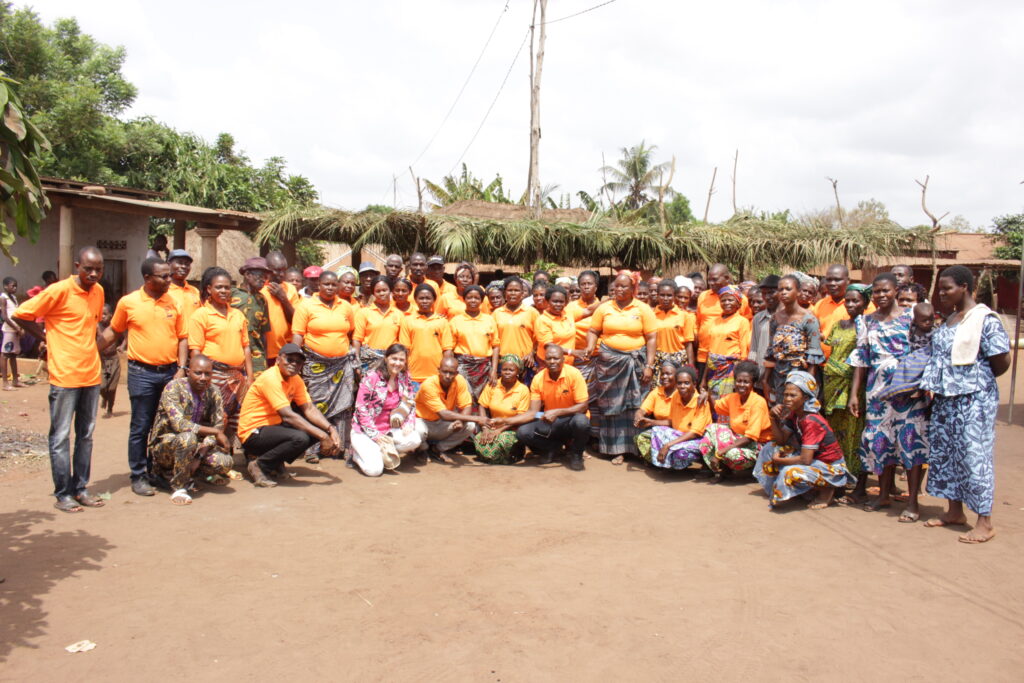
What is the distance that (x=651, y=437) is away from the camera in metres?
6.85

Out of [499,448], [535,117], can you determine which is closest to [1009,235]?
[535,117]

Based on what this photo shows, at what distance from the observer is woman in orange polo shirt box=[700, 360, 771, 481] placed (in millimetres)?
6289

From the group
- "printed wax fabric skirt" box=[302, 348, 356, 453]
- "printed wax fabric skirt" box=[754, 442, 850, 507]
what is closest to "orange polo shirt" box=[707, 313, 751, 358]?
"printed wax fabric skirt" box=[754, 442, 850, 507]

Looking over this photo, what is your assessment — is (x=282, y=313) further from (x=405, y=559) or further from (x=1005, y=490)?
(x=1005, y=490)

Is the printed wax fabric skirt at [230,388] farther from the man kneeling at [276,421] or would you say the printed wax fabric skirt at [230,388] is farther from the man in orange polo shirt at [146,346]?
the man in orange polo shirt at [146,346]

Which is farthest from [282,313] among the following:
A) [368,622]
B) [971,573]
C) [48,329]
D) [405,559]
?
[971,573]

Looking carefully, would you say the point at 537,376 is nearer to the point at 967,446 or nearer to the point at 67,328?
the point at 967,446

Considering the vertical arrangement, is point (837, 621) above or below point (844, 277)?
below

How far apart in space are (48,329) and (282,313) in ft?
7.27

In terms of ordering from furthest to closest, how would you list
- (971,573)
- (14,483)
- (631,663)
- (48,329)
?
(14,483) < (48,329) < (971,573) < (631,663)

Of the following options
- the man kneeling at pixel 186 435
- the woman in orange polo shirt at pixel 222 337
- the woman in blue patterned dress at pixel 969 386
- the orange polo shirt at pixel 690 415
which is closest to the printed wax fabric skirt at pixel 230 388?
the woman in orange polo shirt at pixel 222 337

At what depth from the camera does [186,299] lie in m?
6.39

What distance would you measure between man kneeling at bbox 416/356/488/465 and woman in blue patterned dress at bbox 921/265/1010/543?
147 inches

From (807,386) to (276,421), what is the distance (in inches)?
165
